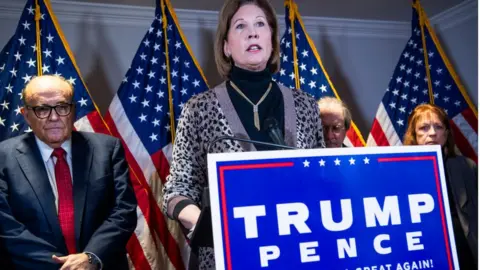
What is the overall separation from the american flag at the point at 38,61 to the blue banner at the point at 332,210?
7.44 feet

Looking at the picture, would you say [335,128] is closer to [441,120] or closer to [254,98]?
[441,120]

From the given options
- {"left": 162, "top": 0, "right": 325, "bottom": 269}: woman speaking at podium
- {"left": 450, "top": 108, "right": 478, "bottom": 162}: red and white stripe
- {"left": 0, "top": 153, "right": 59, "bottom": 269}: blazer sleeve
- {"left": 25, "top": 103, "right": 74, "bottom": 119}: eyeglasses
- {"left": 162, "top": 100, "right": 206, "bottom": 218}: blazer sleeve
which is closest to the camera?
{"left": 162, "top": 100, "right": 206, "bottom": 218}: blazer sleeve

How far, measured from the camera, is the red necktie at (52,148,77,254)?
1953 mm

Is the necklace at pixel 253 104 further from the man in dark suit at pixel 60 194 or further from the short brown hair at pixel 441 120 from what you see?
the short brown hair at pixel 441 120

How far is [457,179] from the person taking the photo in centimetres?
255

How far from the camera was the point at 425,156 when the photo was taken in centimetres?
87

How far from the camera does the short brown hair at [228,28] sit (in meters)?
1.25

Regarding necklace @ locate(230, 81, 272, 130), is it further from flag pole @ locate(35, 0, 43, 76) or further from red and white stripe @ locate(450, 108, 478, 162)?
red and white stripe @ locate(450, 108, 478, 162)

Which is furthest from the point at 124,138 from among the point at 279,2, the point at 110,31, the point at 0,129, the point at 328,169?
the point at 328,169

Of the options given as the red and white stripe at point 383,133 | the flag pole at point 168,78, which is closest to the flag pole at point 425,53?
the red and white stripe at point 383,133

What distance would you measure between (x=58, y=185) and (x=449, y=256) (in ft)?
5.14

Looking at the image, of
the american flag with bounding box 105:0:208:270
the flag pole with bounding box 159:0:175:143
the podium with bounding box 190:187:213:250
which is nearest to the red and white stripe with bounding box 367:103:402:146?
the american flag with bounding box 105:0:208:270

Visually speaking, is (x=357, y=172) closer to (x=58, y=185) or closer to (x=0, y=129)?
(x=58, y=185)

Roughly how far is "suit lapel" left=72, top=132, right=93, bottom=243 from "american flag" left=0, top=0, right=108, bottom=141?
0.73 m
